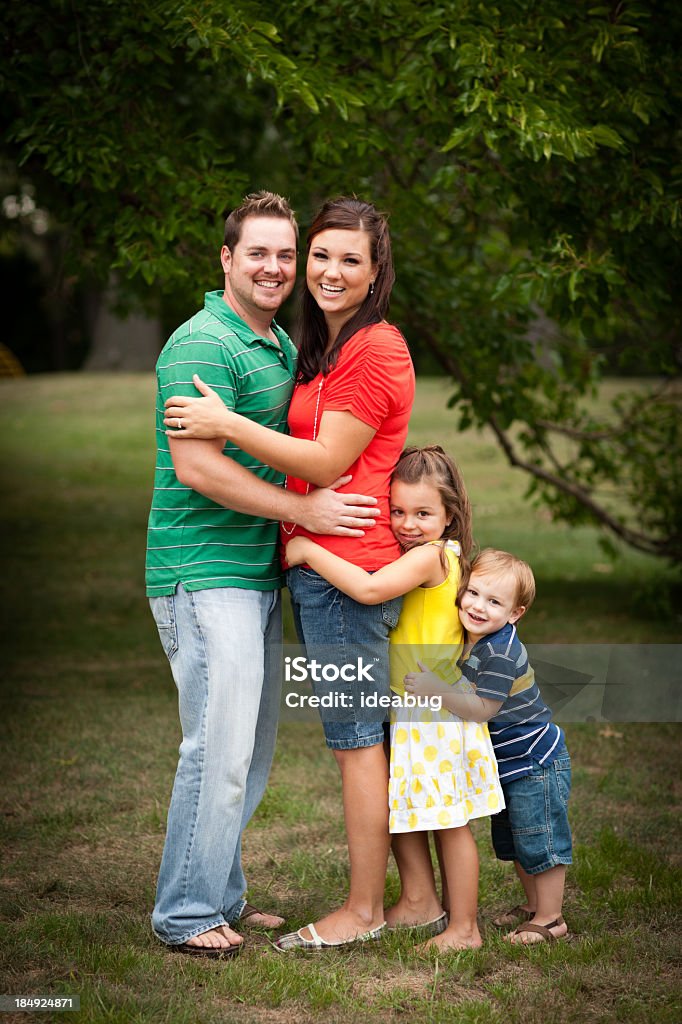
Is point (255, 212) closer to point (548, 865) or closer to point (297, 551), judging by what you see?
point (297, 551)

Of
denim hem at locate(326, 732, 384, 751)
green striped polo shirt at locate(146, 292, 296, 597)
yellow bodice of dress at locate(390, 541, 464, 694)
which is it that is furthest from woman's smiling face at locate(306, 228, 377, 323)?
denim hem at locate(326, 732, 384, 751)

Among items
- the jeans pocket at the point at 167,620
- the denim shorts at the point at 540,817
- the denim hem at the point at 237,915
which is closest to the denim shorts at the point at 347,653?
the jeans pocket at the point at 167,620

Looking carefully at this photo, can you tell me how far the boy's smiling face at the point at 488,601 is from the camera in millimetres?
3393

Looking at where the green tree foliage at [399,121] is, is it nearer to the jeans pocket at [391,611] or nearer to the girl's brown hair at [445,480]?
the girl's brown hair at [445,480]

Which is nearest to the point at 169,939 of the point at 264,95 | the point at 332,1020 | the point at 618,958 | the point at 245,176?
the point at 332,1020

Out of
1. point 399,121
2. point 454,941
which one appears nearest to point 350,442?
point 454,941

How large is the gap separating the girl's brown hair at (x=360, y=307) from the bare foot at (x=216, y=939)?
5.52 ft

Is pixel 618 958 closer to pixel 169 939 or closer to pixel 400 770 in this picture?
pixel 400 770

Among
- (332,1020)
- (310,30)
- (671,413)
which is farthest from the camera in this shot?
(671,413)

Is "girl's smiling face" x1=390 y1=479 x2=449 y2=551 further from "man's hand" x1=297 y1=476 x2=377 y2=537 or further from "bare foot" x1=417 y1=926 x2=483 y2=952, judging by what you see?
"bare foot" x1=417 y1=926 x2=483 y2=952

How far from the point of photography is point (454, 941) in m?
3.47

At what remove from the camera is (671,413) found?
823 cm

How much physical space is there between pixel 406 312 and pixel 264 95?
2.30 m

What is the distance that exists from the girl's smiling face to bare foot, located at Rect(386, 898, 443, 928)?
3.76 ft
